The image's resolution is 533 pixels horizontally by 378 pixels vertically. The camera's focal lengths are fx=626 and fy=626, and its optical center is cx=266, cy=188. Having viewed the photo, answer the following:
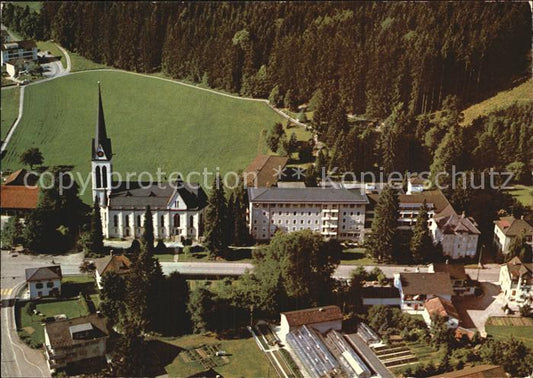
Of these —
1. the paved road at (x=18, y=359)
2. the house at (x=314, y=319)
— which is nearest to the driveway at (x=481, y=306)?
the house at (x=314, y=319)

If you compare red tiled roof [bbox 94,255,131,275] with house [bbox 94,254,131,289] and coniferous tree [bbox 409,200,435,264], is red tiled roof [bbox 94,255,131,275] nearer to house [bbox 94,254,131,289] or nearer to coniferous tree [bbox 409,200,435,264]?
house [bbox 94,254,131,289]

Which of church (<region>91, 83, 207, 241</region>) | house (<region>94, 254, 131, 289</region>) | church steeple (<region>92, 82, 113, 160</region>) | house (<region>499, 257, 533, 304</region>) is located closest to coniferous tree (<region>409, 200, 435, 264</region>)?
house (<region>499, 257, 533, 304</region>)

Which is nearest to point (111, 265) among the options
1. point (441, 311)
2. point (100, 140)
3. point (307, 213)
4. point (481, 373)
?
point (100, 140)

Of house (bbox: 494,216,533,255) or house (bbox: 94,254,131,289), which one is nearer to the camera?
house (bbox: 94,254,131,289)

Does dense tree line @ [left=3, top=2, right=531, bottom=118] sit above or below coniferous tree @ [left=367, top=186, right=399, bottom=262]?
above

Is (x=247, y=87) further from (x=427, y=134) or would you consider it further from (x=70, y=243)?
(x=70, y=243)

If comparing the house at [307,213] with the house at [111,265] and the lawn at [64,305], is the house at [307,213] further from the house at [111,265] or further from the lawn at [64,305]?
the lawn at [64,305]
